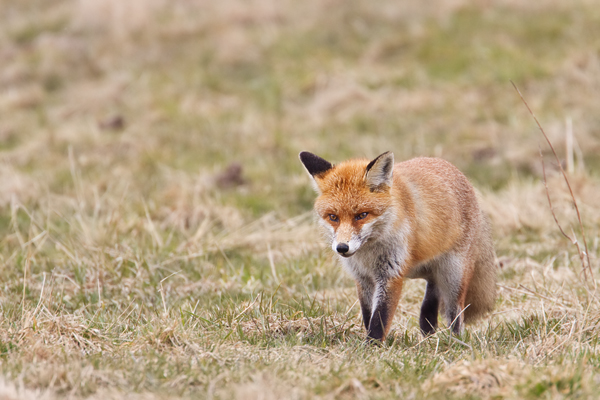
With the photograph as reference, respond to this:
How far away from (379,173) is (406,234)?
0.46 m

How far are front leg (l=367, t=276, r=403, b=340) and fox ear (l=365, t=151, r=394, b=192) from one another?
633 mm

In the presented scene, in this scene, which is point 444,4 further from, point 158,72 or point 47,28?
point 47,28

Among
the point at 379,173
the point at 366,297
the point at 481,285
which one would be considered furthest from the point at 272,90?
the point at 379,173

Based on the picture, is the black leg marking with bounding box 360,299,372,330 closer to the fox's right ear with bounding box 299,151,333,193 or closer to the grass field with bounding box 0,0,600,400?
the grass field with bounding box 0,0,600,400

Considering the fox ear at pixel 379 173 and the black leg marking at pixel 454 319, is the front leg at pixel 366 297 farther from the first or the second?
the fox ear at pixel 379 173

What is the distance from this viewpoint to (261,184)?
388 inches

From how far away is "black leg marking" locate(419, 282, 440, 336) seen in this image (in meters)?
5.16

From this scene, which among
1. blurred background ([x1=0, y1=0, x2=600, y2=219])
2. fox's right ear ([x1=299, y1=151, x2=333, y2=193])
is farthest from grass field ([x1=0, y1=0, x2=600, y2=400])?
fox's right ear ([x1=299, y1=151, x2=333, y2=193])

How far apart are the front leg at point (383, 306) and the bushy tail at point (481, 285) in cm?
88

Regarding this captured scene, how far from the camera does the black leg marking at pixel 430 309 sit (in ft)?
16.9

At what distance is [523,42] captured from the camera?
14523 mm

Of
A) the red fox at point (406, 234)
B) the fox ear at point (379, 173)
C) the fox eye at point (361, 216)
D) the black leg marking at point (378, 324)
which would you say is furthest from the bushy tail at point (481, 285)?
the fox eye at point (361, 216)

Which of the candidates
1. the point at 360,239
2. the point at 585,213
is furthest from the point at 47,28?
the point at 360,239

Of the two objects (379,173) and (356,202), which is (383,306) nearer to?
(356,202)
